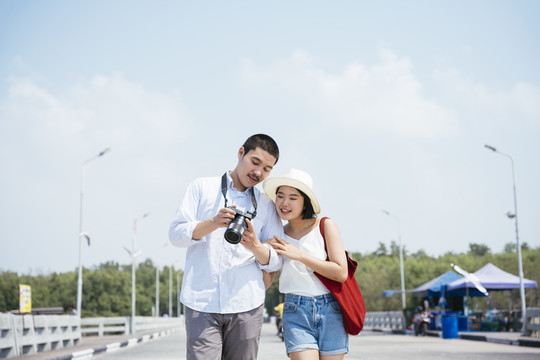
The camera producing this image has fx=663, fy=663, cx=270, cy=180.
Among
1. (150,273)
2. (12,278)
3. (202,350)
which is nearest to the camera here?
(202,350)

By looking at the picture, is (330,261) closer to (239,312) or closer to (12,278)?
(239,312)

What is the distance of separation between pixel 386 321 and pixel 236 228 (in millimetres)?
32870

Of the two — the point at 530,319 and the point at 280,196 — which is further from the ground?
the point at 280,196

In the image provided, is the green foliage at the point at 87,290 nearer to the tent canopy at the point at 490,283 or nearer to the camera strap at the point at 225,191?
the tent canopy at the point at 490,283

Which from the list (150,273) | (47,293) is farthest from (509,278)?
(150,273)

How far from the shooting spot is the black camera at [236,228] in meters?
3.17

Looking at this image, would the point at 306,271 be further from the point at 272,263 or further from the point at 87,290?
the point at 87,290

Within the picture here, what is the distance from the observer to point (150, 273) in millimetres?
117188

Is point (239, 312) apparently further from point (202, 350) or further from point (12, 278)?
point (12, 278)

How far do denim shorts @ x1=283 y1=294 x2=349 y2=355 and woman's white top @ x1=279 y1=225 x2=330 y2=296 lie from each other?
0.16 ft

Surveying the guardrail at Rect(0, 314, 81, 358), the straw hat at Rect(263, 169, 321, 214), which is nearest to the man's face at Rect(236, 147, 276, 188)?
the straw hat at Rect(263, 169, 321, 214)

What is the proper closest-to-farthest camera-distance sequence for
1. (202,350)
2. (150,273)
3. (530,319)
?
(202,350) → (530,319) → (150,273)

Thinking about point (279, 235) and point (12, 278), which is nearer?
point (279, 235)

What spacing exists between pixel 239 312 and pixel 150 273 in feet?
383
